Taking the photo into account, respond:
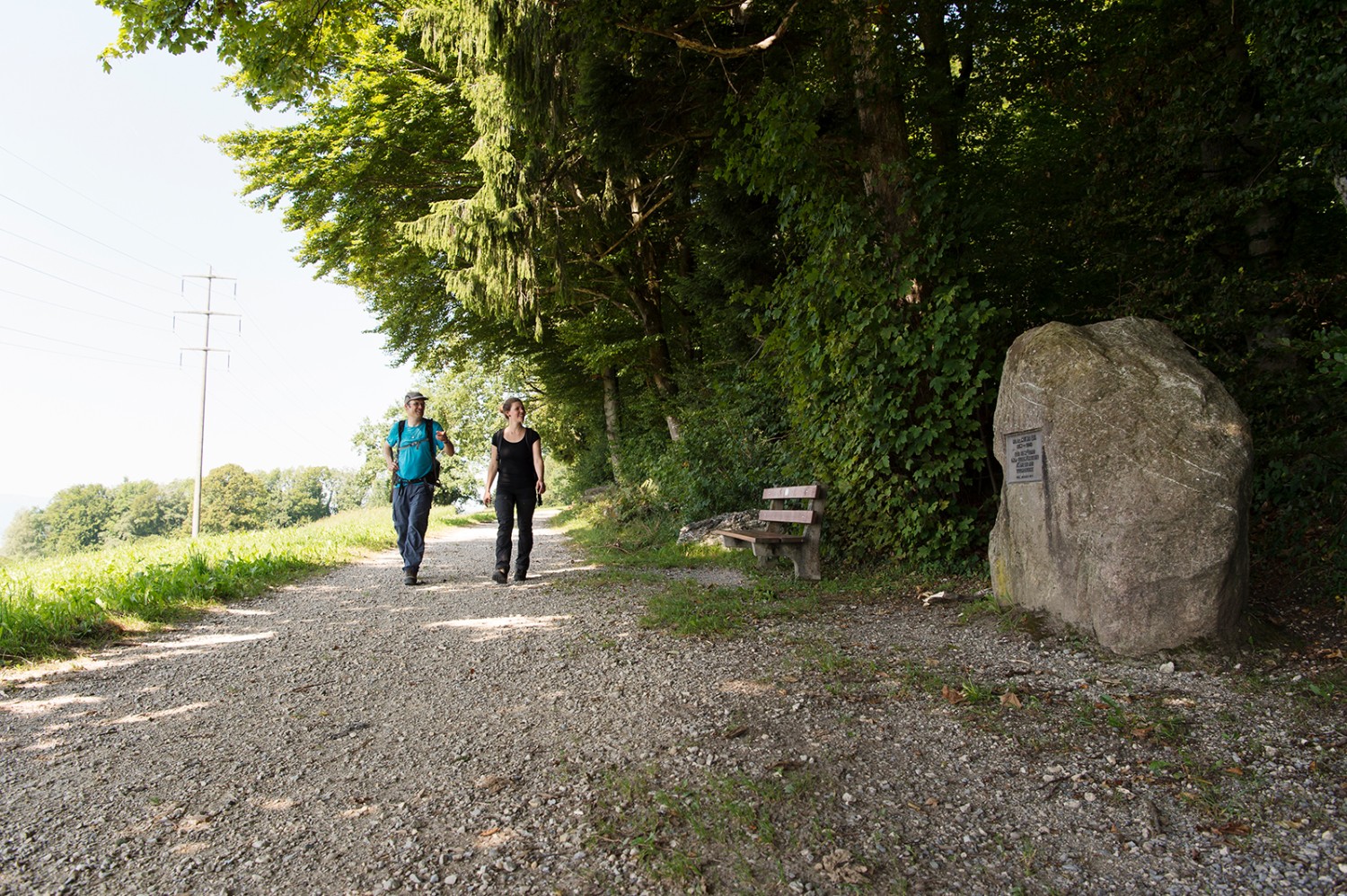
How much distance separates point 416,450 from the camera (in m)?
8.23

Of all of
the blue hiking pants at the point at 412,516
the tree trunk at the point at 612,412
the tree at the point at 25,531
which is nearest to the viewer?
the blue hiking pants at the point at 412,516

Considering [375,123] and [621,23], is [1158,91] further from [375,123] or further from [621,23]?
[375,123]

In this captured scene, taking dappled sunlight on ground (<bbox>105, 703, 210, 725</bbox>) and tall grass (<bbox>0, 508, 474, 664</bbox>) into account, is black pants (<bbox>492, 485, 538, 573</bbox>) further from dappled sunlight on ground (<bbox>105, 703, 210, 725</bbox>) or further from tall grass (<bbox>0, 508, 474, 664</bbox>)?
dappled sunlight on ground (<bbox>105, 703, 210, 725</bbox>)

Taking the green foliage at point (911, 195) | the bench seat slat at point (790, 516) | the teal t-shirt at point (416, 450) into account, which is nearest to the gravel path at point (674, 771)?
the bench seat slat at point (790, 516)

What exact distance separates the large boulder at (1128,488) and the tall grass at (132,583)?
21.8ft

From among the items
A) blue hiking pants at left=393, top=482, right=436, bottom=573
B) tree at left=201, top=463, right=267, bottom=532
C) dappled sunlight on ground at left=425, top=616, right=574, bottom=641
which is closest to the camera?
dappled sunlight on ground at left=425, top=616, right=574, bottom=641

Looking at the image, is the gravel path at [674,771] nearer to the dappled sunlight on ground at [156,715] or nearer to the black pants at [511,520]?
the dappled sunlight on ground at [156,715]

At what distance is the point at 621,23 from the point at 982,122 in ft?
21.4

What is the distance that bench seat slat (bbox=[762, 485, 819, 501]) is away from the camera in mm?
7555

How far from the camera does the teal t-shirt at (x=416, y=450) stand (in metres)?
8.21

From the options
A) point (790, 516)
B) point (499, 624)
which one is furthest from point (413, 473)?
point (790, 516)

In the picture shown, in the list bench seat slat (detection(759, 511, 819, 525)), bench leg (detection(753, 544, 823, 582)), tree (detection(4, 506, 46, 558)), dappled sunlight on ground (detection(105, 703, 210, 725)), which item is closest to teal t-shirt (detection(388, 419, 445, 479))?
bench seat slat (detection(759, 511, 819, 525))

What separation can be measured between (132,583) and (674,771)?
6074 millimetres

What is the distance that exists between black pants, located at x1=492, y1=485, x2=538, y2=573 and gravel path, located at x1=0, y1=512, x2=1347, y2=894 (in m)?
2.98
